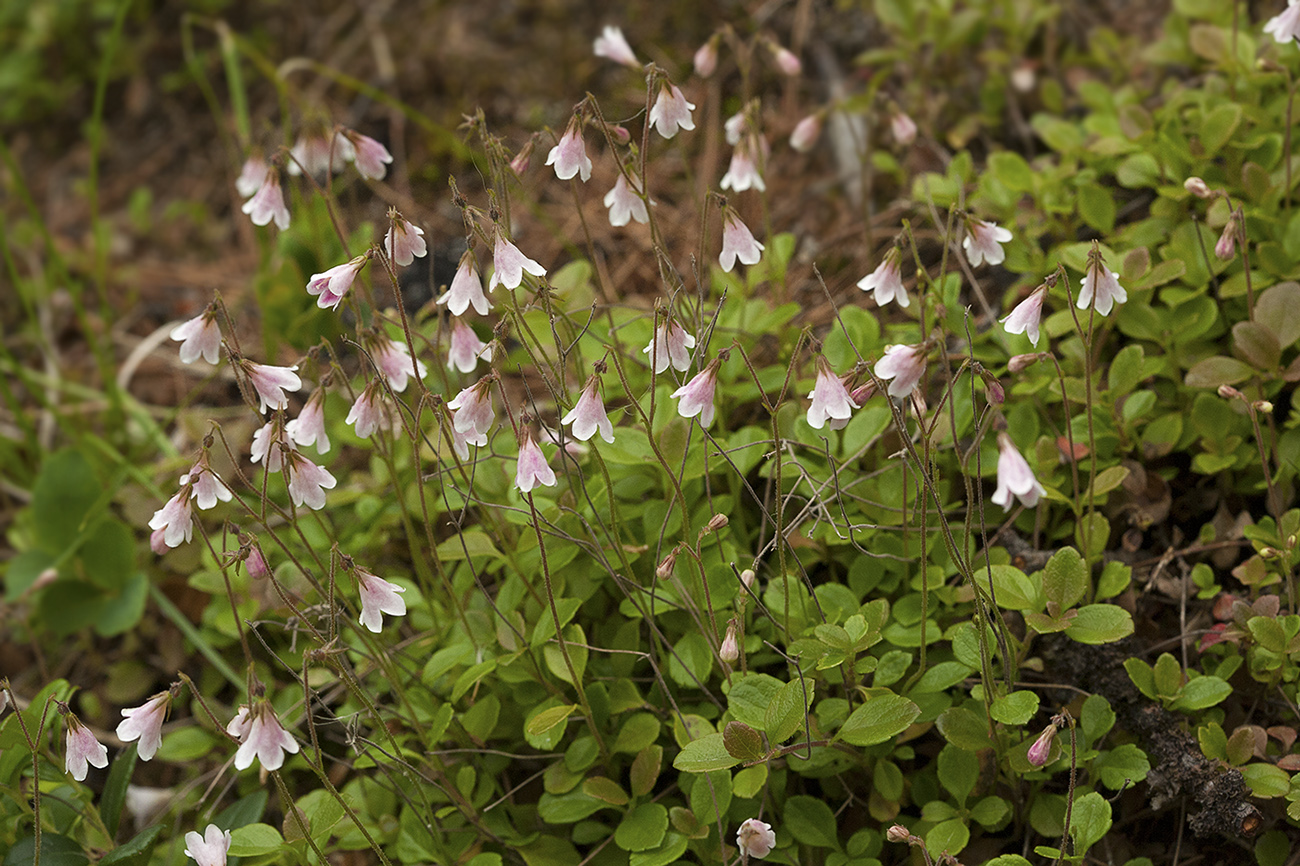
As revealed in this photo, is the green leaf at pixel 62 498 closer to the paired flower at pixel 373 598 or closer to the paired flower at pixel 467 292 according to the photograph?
the paired flower at pixel 373 598

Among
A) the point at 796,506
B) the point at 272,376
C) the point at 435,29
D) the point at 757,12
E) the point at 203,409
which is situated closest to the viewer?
the point at 272,376

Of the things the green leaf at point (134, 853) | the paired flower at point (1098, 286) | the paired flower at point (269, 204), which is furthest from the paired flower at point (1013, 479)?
the green leaf at point (134, 853)

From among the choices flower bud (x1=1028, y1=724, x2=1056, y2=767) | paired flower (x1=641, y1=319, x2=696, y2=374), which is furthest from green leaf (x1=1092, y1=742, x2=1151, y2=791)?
paired flower (x1=641, y1=319, x2=696, y2=374)

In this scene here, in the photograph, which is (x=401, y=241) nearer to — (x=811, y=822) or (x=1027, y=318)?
(x=1027, y=318)

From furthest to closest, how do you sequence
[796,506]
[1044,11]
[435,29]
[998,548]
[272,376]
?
[435,29] → [1044,11] → [796,506] → [998,548] → [272,376]

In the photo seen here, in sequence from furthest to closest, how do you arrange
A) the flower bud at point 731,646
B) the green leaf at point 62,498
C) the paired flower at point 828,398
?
the green leaf at point 62,498, the flower bud at point 731,646, the paired flower at point 828,398

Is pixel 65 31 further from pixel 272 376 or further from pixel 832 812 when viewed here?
pixel 832 812

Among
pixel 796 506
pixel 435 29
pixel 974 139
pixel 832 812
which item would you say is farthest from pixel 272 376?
pixel 435 29
